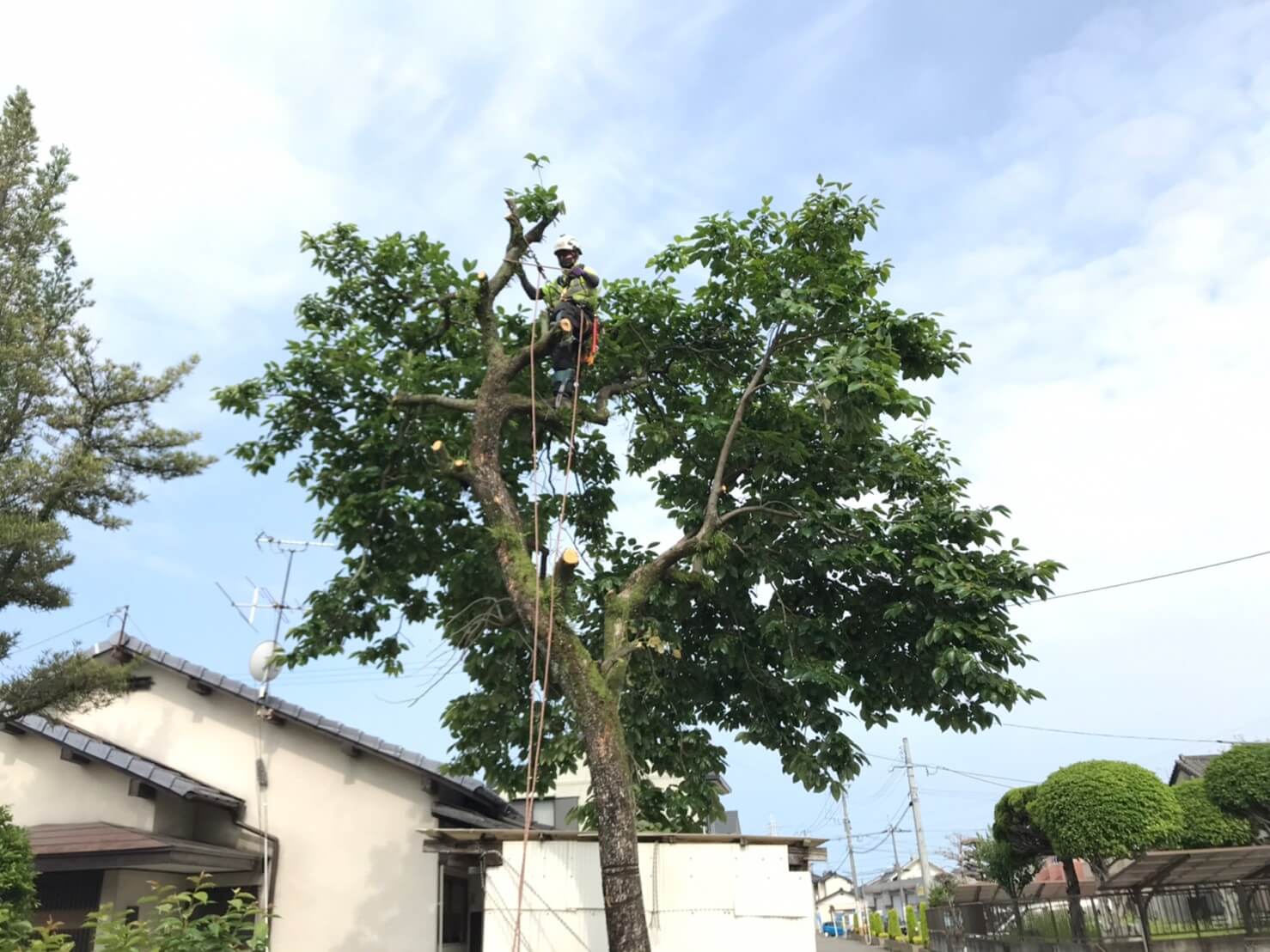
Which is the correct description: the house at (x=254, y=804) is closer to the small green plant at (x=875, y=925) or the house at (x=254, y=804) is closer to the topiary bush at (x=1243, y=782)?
the topiary bush at (x=1243, y=782)

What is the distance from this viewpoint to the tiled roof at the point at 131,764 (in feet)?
40.6

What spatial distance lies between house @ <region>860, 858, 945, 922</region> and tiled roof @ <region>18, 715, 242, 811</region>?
64430 mm

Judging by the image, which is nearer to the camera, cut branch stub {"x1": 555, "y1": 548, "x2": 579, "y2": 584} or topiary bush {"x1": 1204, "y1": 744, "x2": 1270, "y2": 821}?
cut branch stub {"x1": 555, "y1": 548, "x2": 579, "y2": 584}

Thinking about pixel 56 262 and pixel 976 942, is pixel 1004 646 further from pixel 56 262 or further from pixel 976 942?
pixel 976 942

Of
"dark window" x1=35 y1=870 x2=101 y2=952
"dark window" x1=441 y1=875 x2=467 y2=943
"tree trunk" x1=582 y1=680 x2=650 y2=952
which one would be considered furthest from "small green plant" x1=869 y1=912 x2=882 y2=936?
"tree trunk" x1=582 y1=680 x2=650 y2=952

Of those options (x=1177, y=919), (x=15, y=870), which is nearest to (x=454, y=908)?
(x=15, y=870)

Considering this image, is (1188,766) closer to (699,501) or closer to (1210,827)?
(1210,827)

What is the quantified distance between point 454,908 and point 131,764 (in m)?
5.34

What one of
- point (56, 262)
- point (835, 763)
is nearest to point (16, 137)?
point (56, 262)

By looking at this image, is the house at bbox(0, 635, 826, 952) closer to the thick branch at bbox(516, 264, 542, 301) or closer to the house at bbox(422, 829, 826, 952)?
the house at bbox(422, 829, 826, 952)

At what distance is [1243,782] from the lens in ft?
60.0

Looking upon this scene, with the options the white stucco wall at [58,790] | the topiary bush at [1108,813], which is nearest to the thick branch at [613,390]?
the white stucco wall at [58,790]

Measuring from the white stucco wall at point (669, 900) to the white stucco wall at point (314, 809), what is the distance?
4.38 metres

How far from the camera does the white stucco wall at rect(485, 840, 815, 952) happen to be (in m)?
9.20
